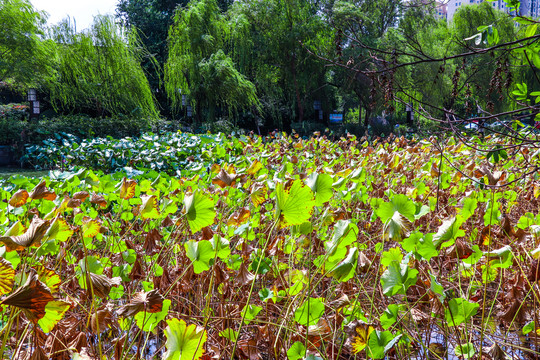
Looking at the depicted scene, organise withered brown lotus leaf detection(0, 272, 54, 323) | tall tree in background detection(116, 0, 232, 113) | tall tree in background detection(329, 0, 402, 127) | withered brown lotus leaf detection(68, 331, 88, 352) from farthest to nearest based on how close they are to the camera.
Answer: tall tree in background detection(116, 0, 232, 113) < tall tree in background detection(329, 0, 402, 127) < withered brown lotus leaf detection(68, 331, 88, 352) < withered brown lotus leaf detection(0, 272, 54, 323)

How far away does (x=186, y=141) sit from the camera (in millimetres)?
Answer: 5688

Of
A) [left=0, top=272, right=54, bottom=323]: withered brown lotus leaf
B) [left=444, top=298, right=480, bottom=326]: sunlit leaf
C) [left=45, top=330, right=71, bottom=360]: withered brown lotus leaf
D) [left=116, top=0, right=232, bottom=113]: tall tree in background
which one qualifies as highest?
[left=116, top=0, right=232, bottom=113]: tall tree in background

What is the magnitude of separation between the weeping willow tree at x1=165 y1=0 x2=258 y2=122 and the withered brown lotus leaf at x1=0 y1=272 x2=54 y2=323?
1054 centimetres

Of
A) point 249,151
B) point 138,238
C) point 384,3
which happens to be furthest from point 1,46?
point 384,3

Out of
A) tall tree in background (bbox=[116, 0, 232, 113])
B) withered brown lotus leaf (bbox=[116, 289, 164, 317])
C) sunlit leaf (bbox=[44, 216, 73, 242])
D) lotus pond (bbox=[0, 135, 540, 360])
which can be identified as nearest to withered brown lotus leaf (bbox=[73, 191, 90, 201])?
lotus pond (bbox=[0, 135, 540, 360])

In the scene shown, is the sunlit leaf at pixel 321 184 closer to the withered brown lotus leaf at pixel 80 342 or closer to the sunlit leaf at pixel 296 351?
the sunlit leaf at pixel 296 351

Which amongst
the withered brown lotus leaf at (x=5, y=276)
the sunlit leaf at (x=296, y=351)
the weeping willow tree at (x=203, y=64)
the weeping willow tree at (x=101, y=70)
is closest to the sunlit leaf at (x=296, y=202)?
the sunlit leaf at (x=296, y=351)

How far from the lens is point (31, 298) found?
0.53 metres

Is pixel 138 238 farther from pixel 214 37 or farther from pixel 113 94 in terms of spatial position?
pixel 214 37

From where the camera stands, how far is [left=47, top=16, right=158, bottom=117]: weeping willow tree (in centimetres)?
1066

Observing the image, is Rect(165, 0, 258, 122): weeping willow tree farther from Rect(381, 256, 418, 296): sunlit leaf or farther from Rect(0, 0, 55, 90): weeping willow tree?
Rect(381, 256, 418, 296): sunlit leaf

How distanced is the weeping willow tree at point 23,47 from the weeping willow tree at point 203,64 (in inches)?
115

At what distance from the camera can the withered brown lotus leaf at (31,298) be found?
20.5 inches

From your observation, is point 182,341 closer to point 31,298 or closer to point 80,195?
point 31,298
